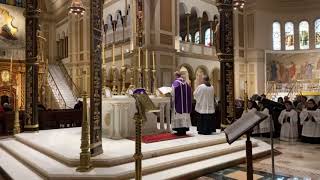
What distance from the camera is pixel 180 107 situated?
8.95 meters

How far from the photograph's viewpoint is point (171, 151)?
7.08 meters

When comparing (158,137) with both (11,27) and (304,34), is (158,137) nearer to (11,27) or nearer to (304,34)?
(11,27)

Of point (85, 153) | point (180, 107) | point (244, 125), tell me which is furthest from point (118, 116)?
point (244, 125)

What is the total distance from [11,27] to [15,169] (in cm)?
1950

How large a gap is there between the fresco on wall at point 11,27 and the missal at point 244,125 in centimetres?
2229

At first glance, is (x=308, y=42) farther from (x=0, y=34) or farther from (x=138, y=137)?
(x=138, y=137)

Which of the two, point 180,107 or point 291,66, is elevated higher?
point 291,66

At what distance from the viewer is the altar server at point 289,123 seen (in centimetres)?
1034

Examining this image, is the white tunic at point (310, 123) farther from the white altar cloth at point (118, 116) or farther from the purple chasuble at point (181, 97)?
the white altar cloth at point (118, 116)

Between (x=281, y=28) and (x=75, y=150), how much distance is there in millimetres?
22489

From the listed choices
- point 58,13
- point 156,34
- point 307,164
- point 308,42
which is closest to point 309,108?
point 307,164

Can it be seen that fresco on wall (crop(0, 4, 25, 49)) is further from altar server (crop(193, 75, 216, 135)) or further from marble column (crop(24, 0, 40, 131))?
altar server (crop(193, 75, 216, 135))

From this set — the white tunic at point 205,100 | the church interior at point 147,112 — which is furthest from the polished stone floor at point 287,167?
the white tunic at point 205,100

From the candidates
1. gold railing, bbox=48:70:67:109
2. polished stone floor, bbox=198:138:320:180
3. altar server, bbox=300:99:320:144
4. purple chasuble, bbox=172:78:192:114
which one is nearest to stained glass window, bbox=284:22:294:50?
altar server, bbox=300:99:320:144
